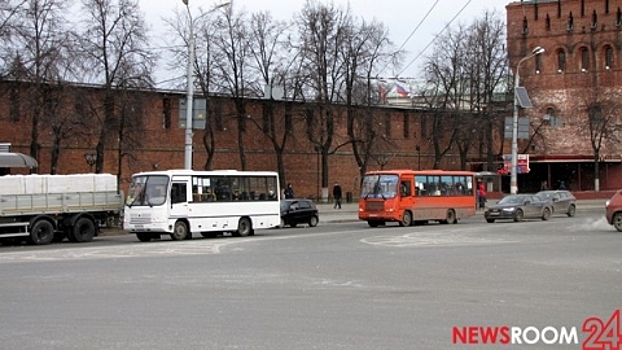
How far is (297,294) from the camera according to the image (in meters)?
14.6

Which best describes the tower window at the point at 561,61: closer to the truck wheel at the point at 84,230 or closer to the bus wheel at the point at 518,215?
the bus wheel at the point at 518,215

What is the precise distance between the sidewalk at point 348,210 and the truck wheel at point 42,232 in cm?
2047

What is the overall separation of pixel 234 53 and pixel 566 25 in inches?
1451

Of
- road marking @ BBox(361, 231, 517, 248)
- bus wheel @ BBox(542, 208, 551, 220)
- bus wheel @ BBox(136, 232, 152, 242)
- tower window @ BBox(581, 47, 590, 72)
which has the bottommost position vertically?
road marking @ BBox(361, 231, 517, 248)

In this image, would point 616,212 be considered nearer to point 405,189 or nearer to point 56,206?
point 405,189

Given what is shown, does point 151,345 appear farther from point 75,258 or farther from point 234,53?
point 234,53

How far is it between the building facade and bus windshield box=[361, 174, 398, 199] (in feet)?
137

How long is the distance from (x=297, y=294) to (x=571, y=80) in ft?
246

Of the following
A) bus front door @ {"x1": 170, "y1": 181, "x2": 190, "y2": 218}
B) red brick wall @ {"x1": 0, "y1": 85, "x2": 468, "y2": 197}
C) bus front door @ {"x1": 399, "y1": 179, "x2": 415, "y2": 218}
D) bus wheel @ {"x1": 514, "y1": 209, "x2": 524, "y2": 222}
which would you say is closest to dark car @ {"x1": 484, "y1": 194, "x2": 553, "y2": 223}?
bus wheel @ {"x1": 514, "y1": 209, "x2": 524, "y2": 222}

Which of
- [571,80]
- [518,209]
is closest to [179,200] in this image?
[518,209]

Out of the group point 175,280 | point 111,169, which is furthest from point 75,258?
point 111,169

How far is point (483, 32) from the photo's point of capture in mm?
70688

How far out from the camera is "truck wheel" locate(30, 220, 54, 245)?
100 ft

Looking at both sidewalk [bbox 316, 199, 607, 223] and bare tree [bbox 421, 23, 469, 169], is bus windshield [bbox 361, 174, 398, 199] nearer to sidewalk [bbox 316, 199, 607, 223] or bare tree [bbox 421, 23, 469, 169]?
sidewalk [bbox 316, 199, 607, 223]
